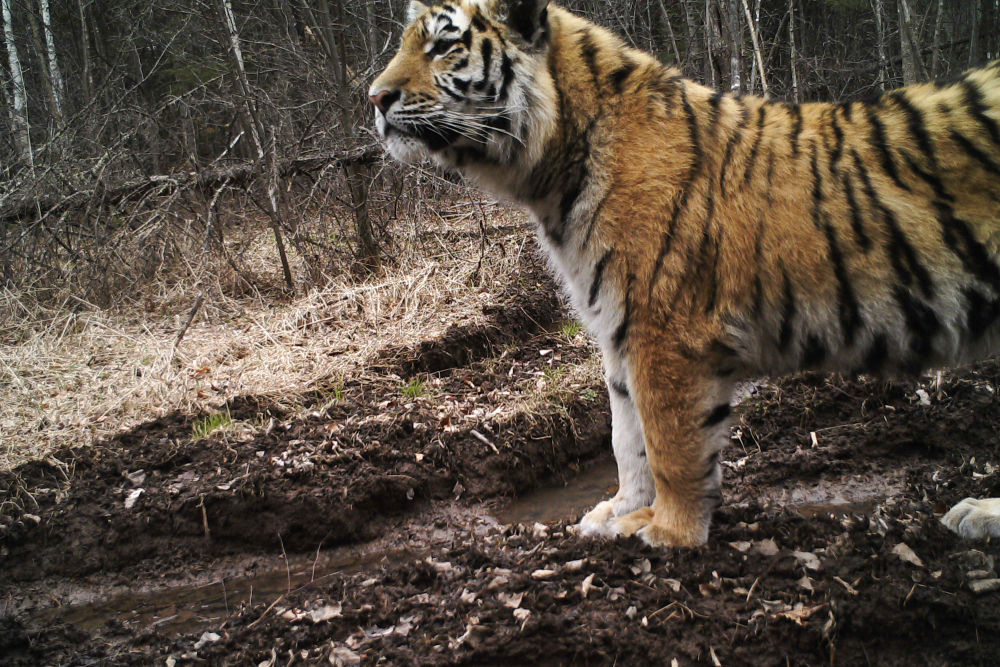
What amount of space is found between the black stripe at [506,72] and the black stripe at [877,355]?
67.5 inches

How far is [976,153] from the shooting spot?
2.56 m

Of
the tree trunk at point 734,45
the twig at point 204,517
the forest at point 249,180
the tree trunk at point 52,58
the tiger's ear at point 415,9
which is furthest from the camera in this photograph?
the tree trunk at point 52,58

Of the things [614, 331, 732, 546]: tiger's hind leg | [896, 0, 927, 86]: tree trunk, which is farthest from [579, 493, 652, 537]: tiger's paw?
[896, 0, 927, 86]: tree trunk

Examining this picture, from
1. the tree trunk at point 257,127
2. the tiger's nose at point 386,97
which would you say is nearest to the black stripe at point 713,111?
the tiger's nose at point 386,97

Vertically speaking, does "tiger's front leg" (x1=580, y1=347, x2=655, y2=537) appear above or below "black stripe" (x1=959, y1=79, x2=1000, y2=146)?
below

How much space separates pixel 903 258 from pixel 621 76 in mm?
1287

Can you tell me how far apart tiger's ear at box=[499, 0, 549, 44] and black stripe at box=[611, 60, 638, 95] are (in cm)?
34

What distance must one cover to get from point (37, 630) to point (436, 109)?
2938 mm

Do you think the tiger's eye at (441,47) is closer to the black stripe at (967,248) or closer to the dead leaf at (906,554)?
the black stripe at (967,248)

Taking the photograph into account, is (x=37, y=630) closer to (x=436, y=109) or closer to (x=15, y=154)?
(x=436, y=109)

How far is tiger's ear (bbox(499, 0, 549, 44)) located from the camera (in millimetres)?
2879

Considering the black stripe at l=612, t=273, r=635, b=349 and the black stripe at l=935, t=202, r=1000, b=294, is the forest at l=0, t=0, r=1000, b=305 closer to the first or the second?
the black stripe at l=935, t=202, r=1000, b=294

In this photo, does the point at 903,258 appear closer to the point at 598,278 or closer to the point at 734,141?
the point at 734,141

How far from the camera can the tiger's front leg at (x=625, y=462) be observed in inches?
128
